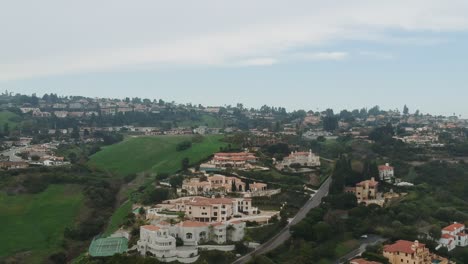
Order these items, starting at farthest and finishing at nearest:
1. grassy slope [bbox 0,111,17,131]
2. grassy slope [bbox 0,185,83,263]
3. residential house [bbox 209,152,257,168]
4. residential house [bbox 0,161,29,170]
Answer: grassy slope [bbox 0,111,17,131], residential house [bbox 0,161,29,170], residential house [bbox 209,152,257,168], grassy slope [bbox 0,185,83,263]

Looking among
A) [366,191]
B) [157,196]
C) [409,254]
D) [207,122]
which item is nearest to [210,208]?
[157,196]

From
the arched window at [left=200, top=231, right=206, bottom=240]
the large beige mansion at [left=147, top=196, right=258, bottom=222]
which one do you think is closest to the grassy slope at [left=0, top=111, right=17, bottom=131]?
the large beige mansion at [left=147, top=196, right=258, bottom=222]

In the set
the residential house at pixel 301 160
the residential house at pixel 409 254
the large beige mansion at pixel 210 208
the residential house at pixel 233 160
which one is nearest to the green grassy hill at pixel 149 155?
the residential house at pixel 233 160

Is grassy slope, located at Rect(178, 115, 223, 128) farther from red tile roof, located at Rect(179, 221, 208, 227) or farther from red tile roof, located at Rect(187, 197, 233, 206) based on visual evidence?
red tile roof, located at Rect(179, 221, 208, 227)

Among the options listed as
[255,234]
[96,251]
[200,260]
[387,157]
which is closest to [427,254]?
[255,234]

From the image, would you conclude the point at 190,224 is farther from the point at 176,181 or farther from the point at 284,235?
the point at 176,181

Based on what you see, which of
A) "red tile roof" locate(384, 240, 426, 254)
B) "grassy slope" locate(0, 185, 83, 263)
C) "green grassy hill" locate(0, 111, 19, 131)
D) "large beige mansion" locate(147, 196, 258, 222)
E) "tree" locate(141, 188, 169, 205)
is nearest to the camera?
"red tile roof" locate(384, 240, 426, 254)
